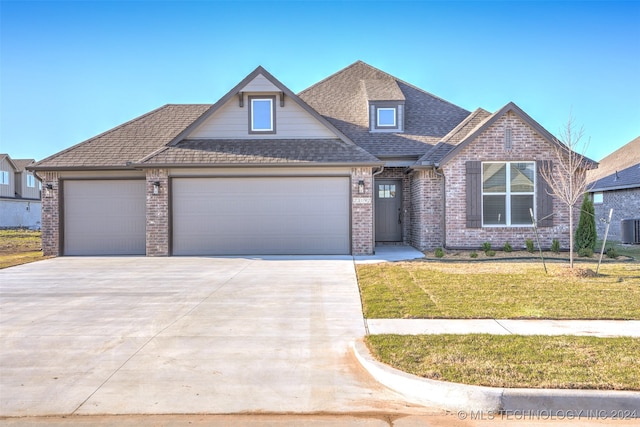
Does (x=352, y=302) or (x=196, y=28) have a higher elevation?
(x=196, y=28)

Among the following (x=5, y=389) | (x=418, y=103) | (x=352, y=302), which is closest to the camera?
(x=5, y=389)

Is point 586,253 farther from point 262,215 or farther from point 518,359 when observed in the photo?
point 518,359

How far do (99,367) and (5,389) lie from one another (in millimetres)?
795

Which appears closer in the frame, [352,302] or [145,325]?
[145,325]

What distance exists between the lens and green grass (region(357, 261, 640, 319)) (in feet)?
21.2

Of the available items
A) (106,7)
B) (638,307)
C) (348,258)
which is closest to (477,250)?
(348,258)

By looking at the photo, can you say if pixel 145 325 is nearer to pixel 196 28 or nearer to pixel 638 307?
pixel 638 307

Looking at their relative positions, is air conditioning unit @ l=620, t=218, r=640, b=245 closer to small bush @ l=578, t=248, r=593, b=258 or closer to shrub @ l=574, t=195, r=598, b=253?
shrub @ l=574, t=195, r=598, b=253

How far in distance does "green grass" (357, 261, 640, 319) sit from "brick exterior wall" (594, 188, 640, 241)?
32.7ft

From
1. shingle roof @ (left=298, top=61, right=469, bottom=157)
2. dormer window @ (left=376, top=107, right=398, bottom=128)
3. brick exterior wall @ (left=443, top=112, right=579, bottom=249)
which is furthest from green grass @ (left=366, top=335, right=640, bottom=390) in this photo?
dormer window @ (left=376, top=107, right=398, bottom=128)

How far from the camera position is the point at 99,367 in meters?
4.60

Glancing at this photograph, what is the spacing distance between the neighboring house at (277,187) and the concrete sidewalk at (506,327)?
7.81 meters

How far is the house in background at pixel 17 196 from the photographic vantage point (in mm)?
37969

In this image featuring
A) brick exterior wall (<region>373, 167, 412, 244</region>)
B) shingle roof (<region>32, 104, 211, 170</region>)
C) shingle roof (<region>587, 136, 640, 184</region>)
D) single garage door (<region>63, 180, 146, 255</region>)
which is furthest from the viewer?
shingle roof (<region>587, 136, 640, 184</region>)
